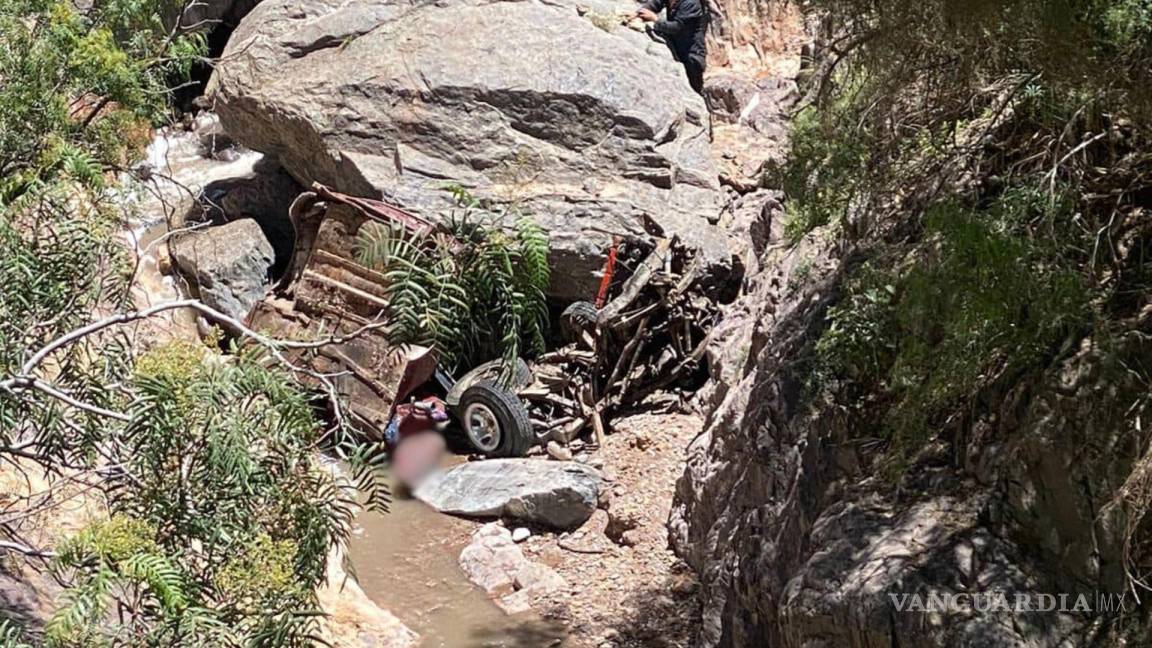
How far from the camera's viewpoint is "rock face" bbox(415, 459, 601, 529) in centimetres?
1091

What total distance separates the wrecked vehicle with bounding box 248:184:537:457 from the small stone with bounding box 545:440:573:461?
177 mm

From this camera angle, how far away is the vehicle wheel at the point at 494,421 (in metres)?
11.8

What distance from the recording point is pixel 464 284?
6145 millimetres

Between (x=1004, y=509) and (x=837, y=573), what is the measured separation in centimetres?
79

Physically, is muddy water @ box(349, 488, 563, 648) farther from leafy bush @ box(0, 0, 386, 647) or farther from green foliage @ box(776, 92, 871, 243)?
leafy bush @ box(0, 0, 386, 647)

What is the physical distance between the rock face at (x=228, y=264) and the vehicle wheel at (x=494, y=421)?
2.88 m

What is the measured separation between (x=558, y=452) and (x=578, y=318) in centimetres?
125

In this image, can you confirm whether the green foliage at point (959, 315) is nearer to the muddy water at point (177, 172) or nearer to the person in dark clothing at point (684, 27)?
the person in dark clothing at point (684, 27)

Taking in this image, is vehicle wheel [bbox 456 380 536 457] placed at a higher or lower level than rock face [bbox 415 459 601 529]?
higher

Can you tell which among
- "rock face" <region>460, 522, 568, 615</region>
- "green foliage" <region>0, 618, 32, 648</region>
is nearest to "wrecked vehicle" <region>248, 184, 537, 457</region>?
"rock face" <region>460, 522, 568, 615</region>

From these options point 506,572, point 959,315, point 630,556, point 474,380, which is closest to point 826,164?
point 959,315

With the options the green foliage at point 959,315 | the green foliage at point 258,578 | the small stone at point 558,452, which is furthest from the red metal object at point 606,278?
the green foliage at point 258,578

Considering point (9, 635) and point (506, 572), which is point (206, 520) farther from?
point (506, 572)

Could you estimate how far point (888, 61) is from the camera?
699 cm
